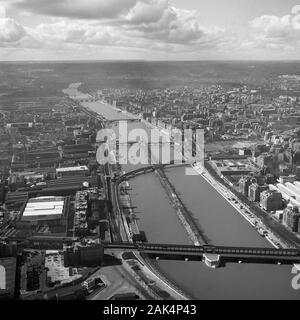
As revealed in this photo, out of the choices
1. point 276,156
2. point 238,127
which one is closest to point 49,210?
point 276,156

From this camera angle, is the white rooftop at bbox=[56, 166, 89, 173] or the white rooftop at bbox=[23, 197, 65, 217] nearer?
the white rooftop at bbox=[23, 197, 65, 217]

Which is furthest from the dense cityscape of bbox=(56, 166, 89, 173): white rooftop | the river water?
the river water

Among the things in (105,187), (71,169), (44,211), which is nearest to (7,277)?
(44,211)

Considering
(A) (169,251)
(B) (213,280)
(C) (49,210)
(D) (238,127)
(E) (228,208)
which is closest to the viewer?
(B) (213,280)

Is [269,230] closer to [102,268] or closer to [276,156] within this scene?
[102,268]

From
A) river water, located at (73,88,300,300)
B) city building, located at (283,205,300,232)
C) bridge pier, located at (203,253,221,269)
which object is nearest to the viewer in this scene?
river water, located at (73,88,300,300)

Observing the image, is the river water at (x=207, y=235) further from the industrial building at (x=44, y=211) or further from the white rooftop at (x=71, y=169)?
the industrial building at (x=44, y=211)

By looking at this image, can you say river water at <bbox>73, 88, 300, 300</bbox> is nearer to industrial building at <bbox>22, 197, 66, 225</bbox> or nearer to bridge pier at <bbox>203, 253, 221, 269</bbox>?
bridge pier at <bbox>203, 253, 221, 269</bbox>
